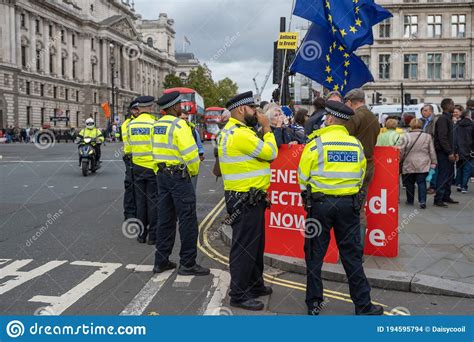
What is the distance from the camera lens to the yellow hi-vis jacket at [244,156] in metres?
4.57

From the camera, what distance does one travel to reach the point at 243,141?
15.0 ft

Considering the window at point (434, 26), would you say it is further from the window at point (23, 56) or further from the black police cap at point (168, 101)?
the black police cap at point (168, 101)

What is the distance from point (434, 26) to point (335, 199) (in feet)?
176

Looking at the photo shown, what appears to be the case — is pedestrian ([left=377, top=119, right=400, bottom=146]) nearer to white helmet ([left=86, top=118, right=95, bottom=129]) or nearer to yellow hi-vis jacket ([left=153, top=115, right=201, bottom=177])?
yellow hi-vis jacket ([left=153, top=115, right=201, bottom=177])

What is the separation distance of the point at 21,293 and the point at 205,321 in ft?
6.90

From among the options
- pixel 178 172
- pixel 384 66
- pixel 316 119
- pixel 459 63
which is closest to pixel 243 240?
pixel 178 172

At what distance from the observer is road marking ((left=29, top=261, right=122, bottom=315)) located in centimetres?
464

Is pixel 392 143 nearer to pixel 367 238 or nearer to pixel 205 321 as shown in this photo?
pixel 367 238

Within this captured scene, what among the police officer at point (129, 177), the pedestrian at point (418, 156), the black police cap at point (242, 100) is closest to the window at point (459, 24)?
the pedestrian at point (418, 156)

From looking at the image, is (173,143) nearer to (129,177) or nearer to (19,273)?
(19,273)

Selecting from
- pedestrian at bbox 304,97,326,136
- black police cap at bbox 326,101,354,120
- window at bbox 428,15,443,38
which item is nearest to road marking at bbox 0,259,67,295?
black police cap at bbox 326,101,354,120

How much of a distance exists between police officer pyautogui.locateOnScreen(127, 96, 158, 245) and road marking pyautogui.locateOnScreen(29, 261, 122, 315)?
1.26 m

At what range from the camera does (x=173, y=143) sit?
5.76 metres

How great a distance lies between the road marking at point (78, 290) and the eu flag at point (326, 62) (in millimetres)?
3723
